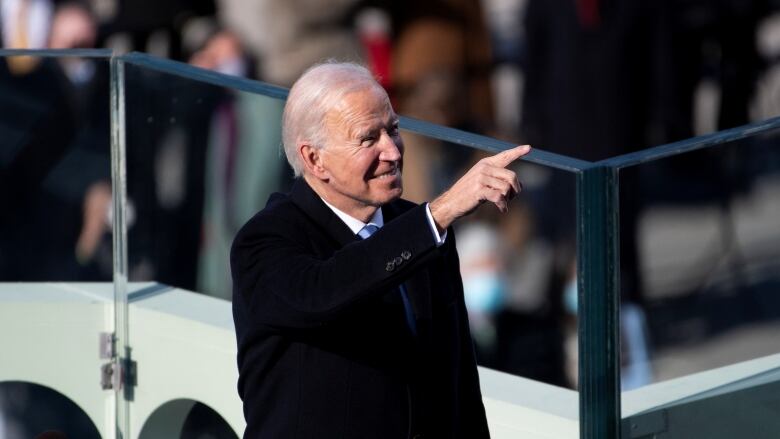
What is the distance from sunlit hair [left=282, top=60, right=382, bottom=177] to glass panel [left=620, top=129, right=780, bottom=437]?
75 centimetres

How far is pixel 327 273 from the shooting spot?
8.38 feet

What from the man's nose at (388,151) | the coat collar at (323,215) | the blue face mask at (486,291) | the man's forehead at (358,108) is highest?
the blue face mask at (486,291)

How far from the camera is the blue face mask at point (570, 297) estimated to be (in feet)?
10.8

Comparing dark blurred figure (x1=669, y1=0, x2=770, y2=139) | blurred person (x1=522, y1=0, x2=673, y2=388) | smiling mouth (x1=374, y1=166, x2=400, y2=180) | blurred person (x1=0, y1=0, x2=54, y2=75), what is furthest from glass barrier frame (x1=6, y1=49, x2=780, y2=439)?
blurred person (x1=0, y1=0, x2=54, y2=75)

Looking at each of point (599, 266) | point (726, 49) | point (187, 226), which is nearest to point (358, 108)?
point (599, 266)

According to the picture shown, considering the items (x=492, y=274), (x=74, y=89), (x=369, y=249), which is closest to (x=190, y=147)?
(x=74, y=89)

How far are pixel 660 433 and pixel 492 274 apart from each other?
55 centimetres

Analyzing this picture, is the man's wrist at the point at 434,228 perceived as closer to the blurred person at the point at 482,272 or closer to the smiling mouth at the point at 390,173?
the smiling mouth at the point at 390,173

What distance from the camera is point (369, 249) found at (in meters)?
2.54

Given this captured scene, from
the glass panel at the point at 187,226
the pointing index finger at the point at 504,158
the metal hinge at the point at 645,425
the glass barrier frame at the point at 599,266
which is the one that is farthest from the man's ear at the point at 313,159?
the glass panel at the point at 187,226

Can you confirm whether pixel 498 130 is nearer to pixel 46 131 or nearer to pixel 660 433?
pixel 46 131

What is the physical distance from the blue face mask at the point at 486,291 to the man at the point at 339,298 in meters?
0.79

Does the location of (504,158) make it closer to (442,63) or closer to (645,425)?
(645,425)

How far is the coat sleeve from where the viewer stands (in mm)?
2520
